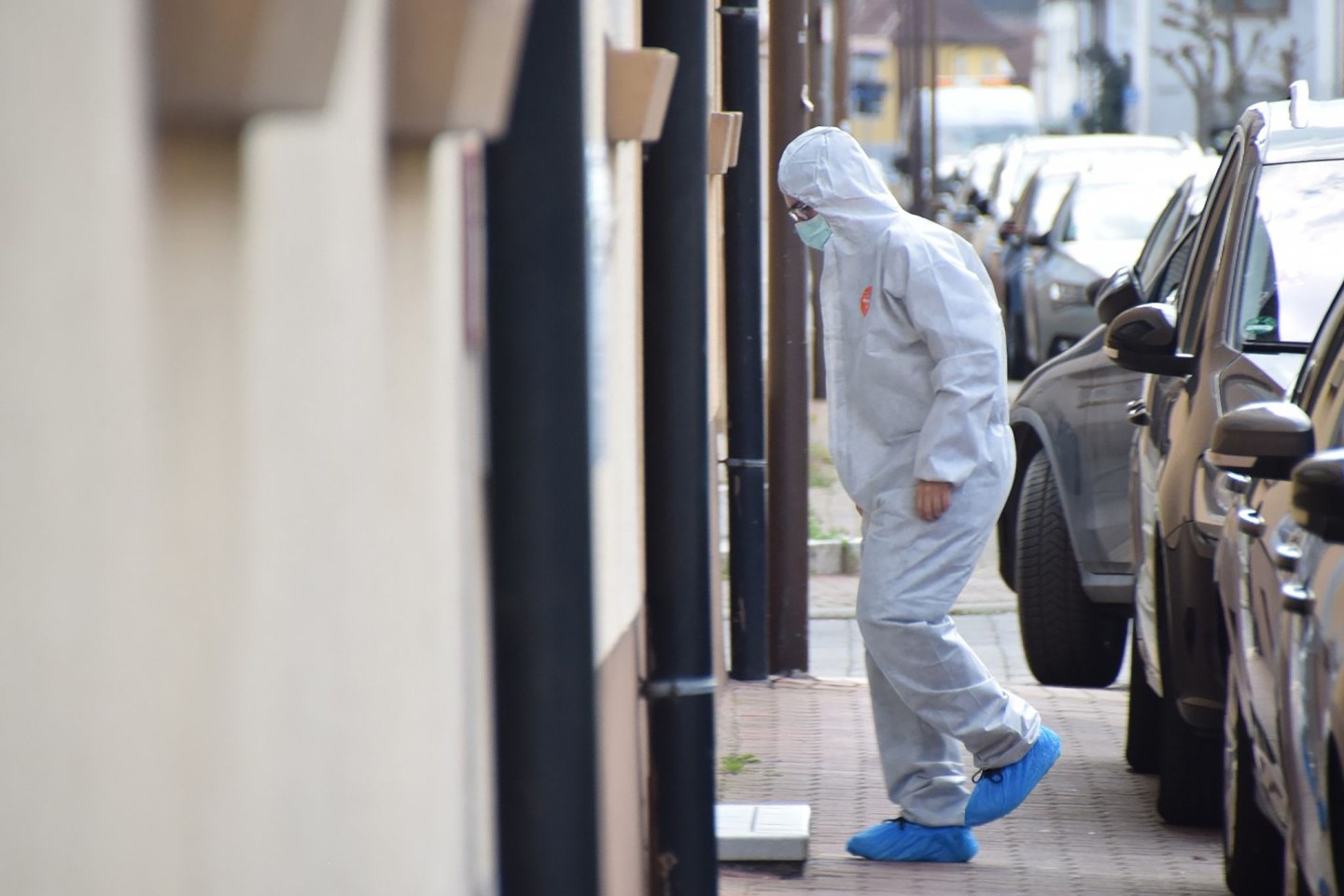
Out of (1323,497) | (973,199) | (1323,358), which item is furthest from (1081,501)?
(973,199)

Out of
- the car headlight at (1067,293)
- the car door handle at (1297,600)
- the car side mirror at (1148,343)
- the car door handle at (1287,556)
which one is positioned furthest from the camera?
the car headlight at (1067,293)

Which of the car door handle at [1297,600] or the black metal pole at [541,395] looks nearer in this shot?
the black metal pole at [541,395]

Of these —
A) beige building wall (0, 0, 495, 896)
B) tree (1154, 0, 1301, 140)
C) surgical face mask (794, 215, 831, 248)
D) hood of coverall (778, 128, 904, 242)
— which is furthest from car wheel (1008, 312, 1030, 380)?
tree (1154, 0, 1301, 140)

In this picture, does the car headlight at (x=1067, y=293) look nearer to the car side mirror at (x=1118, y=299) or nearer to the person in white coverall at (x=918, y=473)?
the car side mirror at (x=1118, y=299)

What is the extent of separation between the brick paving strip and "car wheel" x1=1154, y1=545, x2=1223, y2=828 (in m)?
0.05

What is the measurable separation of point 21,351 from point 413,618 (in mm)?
1092

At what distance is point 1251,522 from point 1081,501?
3.04m

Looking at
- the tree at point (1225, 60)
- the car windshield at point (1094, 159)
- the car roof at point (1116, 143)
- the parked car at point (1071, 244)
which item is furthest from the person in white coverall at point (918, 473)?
the tree at point (1225, 60)

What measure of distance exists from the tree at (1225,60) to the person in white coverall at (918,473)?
46.7 meters

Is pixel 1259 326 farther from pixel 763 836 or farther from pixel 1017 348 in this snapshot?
pixel 1017 348

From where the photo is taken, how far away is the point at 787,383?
27.9 ft

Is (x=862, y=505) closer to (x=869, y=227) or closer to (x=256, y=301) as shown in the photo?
(x=869, y=227)

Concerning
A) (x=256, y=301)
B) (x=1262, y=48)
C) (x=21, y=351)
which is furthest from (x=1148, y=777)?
(x=1262, y=48)

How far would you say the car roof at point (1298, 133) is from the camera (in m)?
6.16
